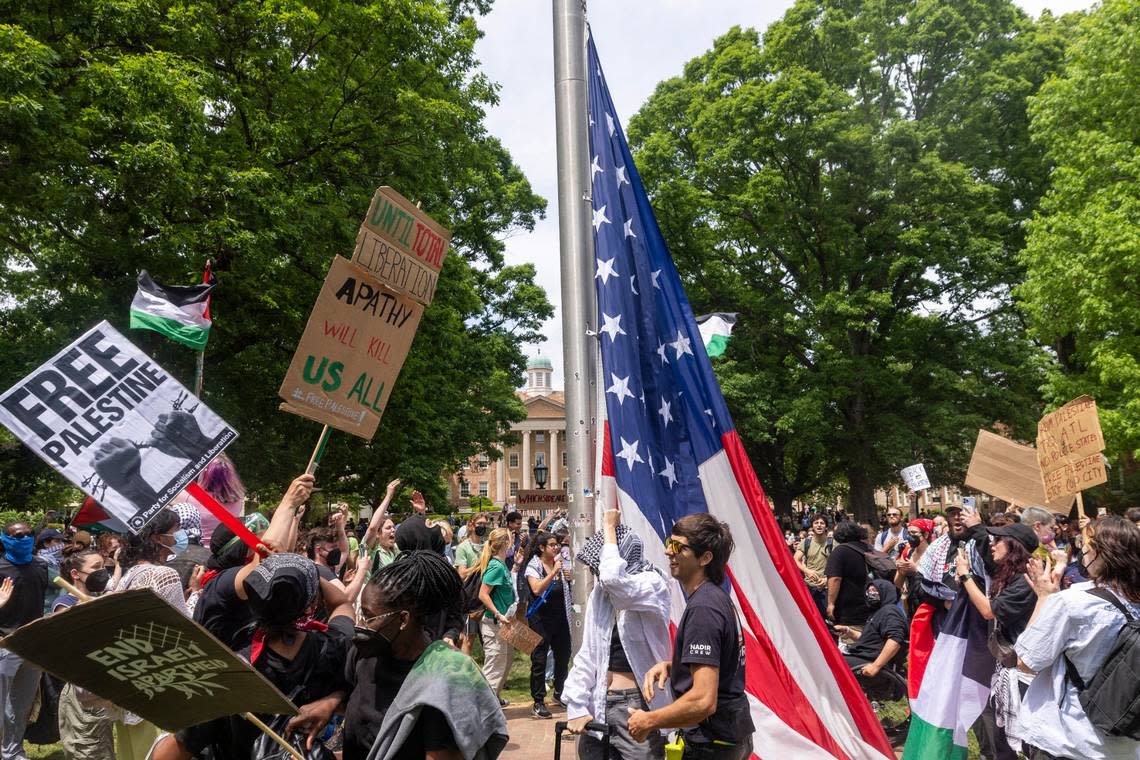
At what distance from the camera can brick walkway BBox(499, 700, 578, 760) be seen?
7586 mm

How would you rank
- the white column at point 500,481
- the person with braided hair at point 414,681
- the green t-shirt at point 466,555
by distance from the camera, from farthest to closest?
the white column at point 500,481, the green t-shirt at point 466,555, the person with braided hair at point 414,681

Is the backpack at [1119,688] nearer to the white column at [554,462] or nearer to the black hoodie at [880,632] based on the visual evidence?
the black hoodie at [880,632]

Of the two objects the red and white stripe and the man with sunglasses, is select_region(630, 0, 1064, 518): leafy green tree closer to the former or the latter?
the red and white stripe

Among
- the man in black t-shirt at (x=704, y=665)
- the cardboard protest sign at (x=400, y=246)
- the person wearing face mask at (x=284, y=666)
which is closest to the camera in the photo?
the person wearing face mask at (x=284, y=666)

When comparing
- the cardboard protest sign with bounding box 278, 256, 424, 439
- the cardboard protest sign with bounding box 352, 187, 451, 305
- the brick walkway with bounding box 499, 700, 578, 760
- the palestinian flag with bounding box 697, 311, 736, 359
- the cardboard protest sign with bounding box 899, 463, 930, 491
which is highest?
the palestinian flag with bounding box 697, 311, 736, 359

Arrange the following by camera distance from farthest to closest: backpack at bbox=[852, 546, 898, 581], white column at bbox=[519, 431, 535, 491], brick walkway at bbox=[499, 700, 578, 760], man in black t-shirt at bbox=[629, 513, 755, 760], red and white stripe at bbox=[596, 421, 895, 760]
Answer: white column at bbox=[519, 431, 535, 491], backpack at bbox=[852, 546, 898, 581], brick walkway at bbox=[499, 700, 578, 760], red and white stripe at bbox=[596, 421, 895, 760], man in black t-shirt at bbox=[629, 513, 755, 760]

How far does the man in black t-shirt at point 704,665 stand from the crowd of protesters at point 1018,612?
1331 millimetres

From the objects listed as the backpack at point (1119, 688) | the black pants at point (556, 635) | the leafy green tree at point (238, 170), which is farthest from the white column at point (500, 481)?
the backpack at point (1119, 688)

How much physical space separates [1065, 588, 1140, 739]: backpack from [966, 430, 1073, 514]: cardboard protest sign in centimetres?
593

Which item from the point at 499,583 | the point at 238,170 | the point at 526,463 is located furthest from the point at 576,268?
the point at 526,463

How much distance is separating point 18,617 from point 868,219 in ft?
77.6

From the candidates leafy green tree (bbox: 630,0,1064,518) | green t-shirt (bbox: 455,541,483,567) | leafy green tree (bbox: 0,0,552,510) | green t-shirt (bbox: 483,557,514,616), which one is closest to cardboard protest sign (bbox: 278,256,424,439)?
green t-shirt (bbox: 483,557,514,616)

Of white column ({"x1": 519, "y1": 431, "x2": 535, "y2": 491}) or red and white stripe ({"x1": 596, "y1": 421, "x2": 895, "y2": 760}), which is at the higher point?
white column ({"x1": 519, "y1": 431, "x2": 535, "y2": 491})

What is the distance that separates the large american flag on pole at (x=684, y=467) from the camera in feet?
18.7
